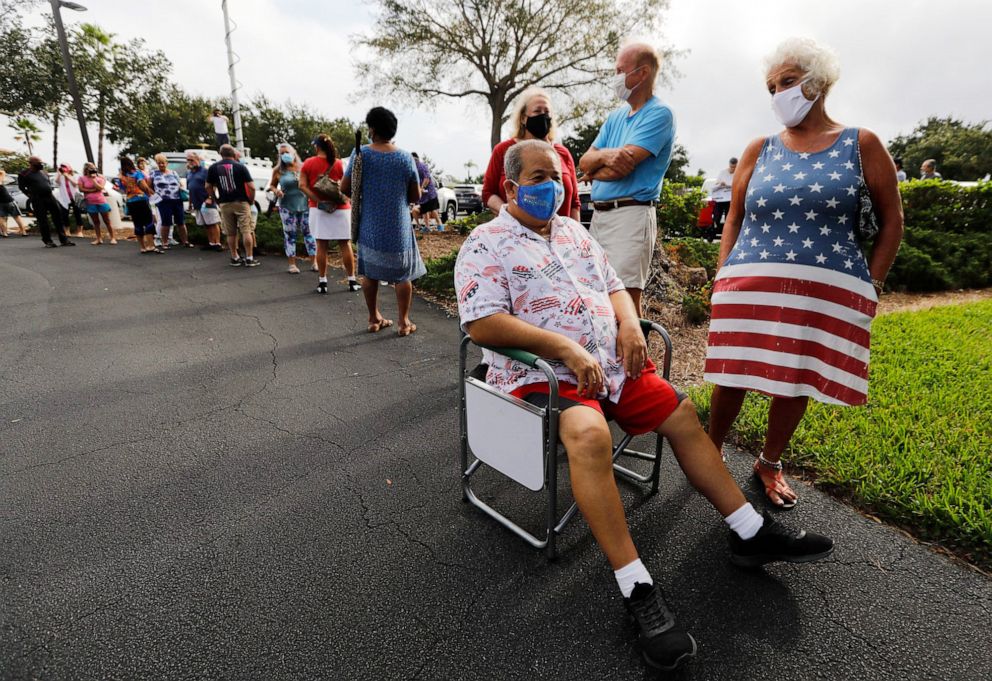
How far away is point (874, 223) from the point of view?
2.02m

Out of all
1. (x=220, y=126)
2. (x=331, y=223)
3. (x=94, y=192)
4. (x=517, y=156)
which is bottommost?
(x=331, y=223)

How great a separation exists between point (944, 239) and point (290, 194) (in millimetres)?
9910

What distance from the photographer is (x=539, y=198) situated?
2.03 meters

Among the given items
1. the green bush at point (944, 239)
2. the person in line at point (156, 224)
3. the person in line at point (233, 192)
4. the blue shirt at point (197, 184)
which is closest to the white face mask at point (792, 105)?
the green bush at point (944, 239)

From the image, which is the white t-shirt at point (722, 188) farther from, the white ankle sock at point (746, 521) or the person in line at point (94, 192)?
the person in line at point (94, 192)

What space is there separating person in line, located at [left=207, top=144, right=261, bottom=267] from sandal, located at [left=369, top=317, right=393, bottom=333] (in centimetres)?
407

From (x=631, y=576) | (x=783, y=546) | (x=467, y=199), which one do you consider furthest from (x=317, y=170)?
(x=467, y=199)

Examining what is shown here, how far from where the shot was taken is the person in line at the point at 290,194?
7.43 m

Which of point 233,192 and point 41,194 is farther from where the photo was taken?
point 41,194

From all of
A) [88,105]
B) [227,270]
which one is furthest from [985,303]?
[88,105]

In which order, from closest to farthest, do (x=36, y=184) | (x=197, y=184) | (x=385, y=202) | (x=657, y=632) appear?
(x=657, y=632), (x=385, y=202), (x=197, y=184), (x=36, y=184)

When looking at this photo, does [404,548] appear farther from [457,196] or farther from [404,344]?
[457,196]

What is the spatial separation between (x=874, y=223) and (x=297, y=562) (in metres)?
2.69

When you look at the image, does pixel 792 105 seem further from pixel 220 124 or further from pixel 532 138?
pixel 220 124
